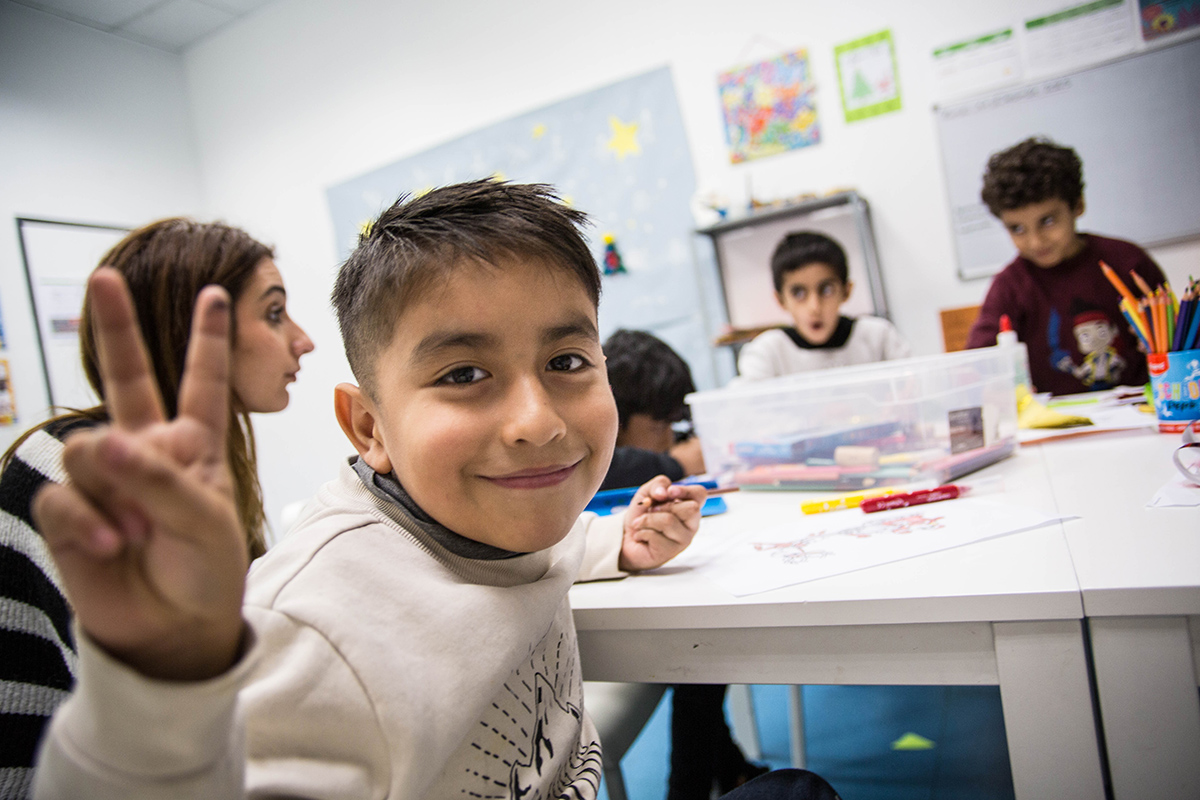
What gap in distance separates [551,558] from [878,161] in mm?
2446

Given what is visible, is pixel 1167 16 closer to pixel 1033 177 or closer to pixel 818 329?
pixel 1033 177

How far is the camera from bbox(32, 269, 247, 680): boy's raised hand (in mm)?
295

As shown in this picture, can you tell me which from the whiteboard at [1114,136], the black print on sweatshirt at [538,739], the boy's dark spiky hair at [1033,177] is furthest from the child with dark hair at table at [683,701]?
the whiteboard at [1114,136]

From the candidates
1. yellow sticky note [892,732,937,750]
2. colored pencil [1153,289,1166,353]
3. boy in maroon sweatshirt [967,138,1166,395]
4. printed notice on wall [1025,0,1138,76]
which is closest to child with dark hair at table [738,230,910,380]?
boy in maroon sweatshirt [967,138,1166,395]

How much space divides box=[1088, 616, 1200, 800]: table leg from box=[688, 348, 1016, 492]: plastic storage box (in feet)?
1.50

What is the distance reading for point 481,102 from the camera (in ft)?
10.6

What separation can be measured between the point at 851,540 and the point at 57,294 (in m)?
3.66

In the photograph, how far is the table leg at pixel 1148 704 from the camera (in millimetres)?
464

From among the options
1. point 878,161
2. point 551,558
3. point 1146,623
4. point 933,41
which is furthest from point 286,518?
point 933,41

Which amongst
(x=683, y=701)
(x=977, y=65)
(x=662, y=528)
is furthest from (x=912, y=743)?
(x=977, y=65)

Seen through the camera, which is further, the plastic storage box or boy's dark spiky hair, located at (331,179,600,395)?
the plastic storage box

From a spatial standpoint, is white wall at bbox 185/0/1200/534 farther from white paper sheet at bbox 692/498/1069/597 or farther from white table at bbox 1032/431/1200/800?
white table at bbox 1032/431/1200/800

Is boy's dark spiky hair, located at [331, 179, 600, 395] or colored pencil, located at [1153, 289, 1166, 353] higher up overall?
boy's dark spiky hair, located at [331, 179, 600, 395]

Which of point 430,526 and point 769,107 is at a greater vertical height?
point 769,107
